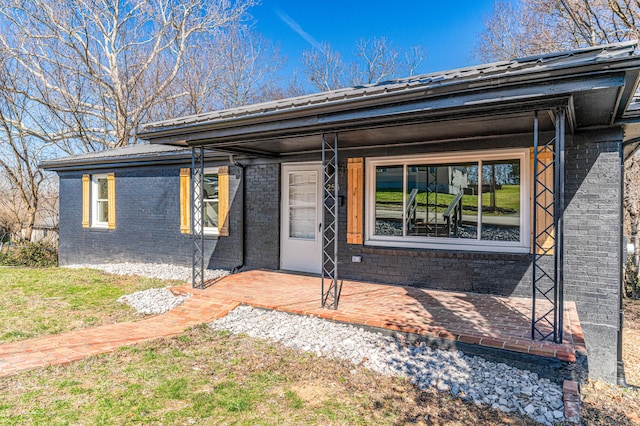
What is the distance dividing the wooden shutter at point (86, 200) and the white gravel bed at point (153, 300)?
552cm

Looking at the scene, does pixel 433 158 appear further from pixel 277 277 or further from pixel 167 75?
pixel 167 75

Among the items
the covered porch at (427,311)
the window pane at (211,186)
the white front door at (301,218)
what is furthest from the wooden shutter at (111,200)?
the white front door at (301,218)

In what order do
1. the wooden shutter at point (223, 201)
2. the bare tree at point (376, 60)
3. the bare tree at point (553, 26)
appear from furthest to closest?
the bare tree at point (376, 60) < the bare tree at point (553, 26) < the wooden shutter at point (223, 201)

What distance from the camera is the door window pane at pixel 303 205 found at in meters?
7.60

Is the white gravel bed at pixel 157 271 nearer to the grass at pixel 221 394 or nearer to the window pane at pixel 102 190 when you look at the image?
the window pane at pixel 102 190

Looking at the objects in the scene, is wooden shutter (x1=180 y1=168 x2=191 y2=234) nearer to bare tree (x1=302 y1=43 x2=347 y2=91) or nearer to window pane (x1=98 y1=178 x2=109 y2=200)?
window pane (x1=98 y1=178 x2=109 y2=200)

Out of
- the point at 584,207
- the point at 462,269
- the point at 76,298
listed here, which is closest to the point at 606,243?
the point at 584,207

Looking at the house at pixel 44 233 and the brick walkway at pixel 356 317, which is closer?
the brick walkway at pixel 356 317

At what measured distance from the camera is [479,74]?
3.62 metres

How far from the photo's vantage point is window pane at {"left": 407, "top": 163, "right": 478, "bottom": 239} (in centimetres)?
613

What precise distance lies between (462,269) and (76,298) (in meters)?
6.40

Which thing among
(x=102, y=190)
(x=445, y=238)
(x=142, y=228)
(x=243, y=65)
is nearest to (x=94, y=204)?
(x=102, y=190)

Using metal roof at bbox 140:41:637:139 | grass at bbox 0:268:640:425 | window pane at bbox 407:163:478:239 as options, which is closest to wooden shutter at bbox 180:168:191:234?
metal roof at bbox 140:41:637:139

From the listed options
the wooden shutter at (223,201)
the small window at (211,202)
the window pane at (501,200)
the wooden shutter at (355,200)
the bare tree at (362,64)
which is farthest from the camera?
the bare tree at (362,64)
